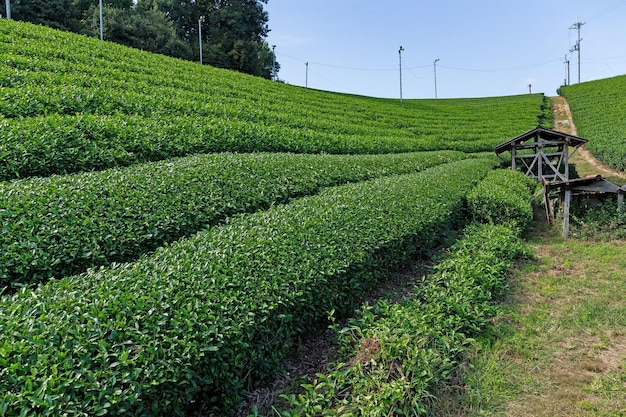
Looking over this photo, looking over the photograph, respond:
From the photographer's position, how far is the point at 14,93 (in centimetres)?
807

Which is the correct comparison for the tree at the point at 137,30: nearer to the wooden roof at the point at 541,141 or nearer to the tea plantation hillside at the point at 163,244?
the tea plantation hillside at the point at 163,244

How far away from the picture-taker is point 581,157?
23.2m

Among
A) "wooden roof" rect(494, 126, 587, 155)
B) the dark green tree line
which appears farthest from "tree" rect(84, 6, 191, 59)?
"wooden roof" rect(494, 126, 587, 155)

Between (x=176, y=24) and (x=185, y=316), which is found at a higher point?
(x=176, y=24)

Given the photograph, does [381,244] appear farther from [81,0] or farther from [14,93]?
[81,0]

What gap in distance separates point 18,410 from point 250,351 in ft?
5.16

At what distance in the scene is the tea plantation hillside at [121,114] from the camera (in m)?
6.62

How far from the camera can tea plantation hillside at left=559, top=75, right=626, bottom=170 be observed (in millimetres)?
20016

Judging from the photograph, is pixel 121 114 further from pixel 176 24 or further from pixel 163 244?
pixel 176 24

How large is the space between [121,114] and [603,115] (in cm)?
3589

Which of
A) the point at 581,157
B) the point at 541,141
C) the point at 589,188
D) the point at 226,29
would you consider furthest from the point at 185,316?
the point at 226,29

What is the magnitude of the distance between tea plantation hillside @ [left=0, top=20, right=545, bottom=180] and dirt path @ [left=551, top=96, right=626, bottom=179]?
25.4 feet

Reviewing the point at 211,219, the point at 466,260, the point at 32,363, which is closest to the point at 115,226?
the point at 211,219

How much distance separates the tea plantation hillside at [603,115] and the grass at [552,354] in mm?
16406
